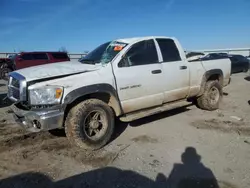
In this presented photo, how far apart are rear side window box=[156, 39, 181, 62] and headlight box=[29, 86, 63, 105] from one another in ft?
8.65

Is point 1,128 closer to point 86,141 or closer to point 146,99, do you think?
point 86,141

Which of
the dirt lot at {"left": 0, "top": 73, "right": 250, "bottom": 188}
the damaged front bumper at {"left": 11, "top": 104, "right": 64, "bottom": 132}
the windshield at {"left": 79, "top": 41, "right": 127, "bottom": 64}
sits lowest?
the dirt lot at {"left": 0, "top": 73, "right": 250, "bottom": 188}

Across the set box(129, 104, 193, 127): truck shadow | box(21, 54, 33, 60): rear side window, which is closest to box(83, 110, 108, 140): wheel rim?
box(129, 104, 193, 127): truck shadow

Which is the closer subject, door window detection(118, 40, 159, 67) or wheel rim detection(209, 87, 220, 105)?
door window detection(118, 40, 159, 67)

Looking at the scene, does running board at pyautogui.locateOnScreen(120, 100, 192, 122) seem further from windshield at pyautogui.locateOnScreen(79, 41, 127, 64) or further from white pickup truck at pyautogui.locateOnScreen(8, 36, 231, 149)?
windshield at pyautogui.locateOnScreen(79, 41, 127, 64)

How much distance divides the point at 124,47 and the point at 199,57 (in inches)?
97.6

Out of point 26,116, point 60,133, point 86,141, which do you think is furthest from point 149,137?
point 26,116

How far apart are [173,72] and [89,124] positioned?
2337 millimetres

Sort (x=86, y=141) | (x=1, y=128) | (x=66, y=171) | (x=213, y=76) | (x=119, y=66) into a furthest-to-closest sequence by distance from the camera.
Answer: (x=213, y=76), (x=1, y=128), (x=119, y=66), (x=86, y=141), (x=66, y=171)

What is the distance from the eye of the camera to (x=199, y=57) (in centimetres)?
625

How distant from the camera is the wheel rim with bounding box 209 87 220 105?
6.73 meters

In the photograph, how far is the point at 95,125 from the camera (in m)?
4.29

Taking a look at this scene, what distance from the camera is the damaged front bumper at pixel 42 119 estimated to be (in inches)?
146

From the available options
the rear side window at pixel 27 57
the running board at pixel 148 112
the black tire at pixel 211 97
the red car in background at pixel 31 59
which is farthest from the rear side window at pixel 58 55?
the running board at pixel 148 112
